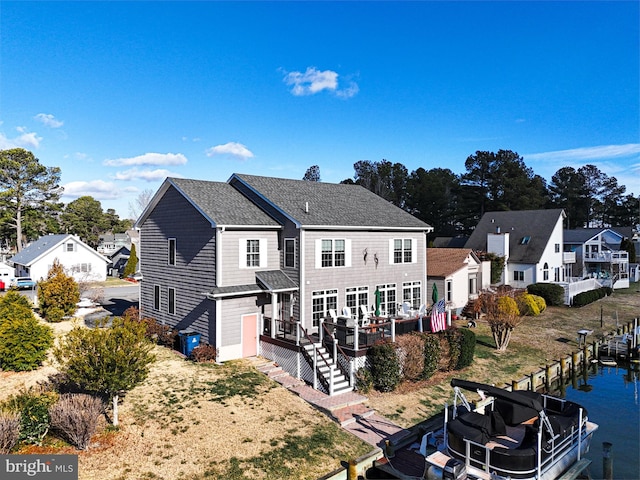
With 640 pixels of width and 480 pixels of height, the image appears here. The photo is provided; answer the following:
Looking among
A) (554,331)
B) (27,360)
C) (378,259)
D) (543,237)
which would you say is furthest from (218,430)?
(543,237)

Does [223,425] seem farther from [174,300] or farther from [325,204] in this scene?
[325,204]

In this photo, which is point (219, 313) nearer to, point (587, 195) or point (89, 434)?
point (89, 434)

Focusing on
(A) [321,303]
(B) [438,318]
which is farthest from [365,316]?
(B) [438,318]

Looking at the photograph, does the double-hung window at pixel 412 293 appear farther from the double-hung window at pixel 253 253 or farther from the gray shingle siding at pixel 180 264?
the gray shingle siding at pixel 180 264

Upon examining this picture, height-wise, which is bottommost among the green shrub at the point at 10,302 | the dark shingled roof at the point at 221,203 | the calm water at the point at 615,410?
the calm water at the point at 615,410

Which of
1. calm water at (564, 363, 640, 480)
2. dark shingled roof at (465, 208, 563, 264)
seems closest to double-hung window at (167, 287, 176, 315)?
calm water at (564, 363, 640, 480)
